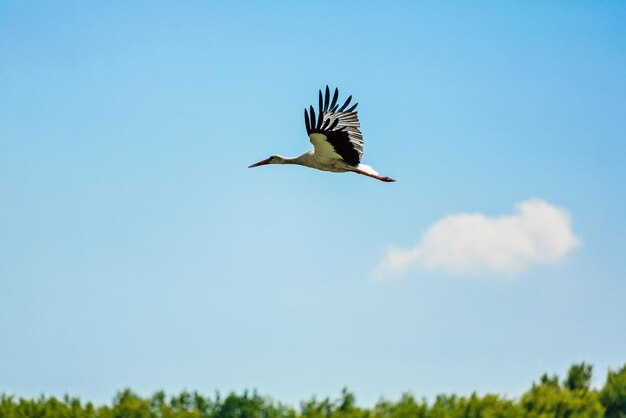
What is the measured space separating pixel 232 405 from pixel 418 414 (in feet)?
18.5

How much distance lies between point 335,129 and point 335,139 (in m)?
0.19

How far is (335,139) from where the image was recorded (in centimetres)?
1906

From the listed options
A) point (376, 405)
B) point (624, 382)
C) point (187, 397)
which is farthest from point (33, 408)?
point (624, 382)

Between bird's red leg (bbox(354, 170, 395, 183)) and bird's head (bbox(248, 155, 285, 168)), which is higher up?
bird's head (bbox(248, 155, 285, 168))

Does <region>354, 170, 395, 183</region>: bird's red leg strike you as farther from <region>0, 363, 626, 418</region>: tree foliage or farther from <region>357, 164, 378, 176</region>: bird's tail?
<region>0, 363, 626, 418</region>: tree foliage

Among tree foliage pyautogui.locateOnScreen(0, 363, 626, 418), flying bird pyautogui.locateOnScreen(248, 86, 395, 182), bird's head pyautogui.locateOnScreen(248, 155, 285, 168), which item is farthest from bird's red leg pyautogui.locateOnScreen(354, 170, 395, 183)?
tree foliage pyautogui.locateOnScreen(0, 363, 626, 418)

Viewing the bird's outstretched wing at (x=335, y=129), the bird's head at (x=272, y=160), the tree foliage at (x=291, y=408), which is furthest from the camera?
the tree foliage at (x=291, y=408)

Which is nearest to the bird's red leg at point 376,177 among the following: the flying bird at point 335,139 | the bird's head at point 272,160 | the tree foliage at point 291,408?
the flying bird at point 335,139

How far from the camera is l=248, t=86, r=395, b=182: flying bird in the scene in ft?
61.9

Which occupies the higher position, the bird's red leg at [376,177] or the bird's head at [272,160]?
the bird's head at [272,160]

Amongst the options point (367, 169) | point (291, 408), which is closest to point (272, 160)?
point (367, 169)

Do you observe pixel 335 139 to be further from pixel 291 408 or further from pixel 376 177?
pixel 291 408

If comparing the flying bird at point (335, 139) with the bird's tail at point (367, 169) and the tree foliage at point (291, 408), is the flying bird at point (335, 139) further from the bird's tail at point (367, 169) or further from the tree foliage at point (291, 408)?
the tree foliage at point (291, 408)

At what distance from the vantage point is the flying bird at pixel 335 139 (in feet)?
61.9
